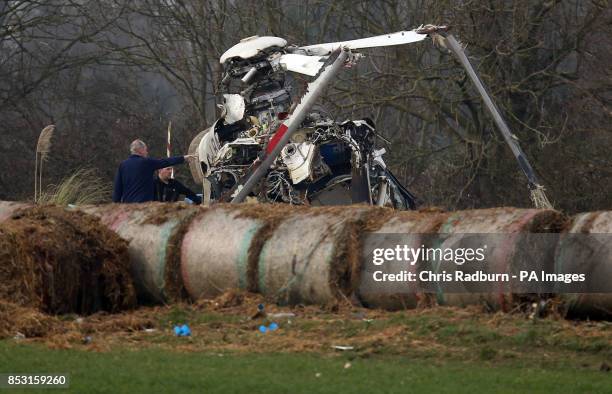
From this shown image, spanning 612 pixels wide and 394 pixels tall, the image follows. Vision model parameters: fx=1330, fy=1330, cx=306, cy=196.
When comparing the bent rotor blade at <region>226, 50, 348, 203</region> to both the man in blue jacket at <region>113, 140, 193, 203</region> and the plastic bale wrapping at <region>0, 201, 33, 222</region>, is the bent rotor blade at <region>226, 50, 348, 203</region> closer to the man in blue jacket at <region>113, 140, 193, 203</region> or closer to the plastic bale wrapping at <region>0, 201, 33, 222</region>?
the man in blue jacket at <region>113, 140, 193, 203</region>

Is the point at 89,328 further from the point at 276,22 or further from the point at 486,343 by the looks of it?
the point at 276,22

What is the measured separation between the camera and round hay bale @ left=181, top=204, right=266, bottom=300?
12.2m

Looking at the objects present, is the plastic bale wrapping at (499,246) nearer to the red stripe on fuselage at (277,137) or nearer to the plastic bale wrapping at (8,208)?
the plastic bale wrapping at (8,208)

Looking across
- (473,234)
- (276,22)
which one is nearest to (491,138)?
(276,22)

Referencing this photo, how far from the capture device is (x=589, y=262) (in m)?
10.3

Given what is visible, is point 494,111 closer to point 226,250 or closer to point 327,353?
point 226,250

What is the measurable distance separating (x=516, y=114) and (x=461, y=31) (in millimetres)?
1801

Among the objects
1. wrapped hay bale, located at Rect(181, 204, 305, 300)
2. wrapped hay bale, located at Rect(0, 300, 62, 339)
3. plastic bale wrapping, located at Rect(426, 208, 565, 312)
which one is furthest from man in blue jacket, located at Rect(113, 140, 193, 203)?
plastic bale wrapping, located at Rect(426, 208, 565, 312)

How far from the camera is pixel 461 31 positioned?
871 inches

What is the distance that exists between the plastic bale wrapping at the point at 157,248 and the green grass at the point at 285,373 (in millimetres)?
2842

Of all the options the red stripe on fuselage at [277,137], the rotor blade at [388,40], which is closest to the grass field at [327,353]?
the red stripe on fuselage at [277,137]

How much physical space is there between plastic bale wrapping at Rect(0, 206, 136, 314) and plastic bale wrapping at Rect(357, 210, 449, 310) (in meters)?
2.31

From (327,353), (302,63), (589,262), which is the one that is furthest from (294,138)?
(327,353)

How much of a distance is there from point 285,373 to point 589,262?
9.65ft
